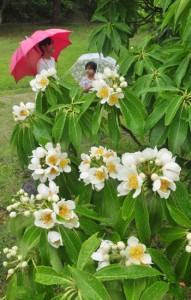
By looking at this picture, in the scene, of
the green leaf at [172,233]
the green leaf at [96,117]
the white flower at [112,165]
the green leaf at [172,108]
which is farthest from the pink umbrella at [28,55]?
the green leaf at [172,233]

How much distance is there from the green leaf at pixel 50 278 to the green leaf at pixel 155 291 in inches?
6.4

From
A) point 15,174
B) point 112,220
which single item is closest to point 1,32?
point 15,174

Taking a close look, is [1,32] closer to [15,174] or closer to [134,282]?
[15,174]

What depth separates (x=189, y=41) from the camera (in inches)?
64.8

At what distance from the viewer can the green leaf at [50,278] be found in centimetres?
94

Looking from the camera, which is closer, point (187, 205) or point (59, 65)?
point (187, 205)

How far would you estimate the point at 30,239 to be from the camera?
3.81 ft

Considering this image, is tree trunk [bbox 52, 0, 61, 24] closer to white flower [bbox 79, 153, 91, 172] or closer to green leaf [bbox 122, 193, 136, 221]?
white flower [bbox 79, 153, 91, 172]

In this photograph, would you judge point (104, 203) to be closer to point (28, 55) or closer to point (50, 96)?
point (50, 96)

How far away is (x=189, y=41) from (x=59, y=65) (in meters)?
8.36

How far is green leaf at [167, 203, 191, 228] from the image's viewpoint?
112 cm

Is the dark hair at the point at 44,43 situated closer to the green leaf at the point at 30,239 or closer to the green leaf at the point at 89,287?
the green leaf at the point at 30,239

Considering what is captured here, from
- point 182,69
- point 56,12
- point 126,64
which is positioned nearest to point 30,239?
point 182,69

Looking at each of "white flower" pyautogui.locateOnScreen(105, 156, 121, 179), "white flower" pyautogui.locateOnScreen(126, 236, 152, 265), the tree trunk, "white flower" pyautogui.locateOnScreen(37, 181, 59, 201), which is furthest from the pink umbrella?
the tree trunk
